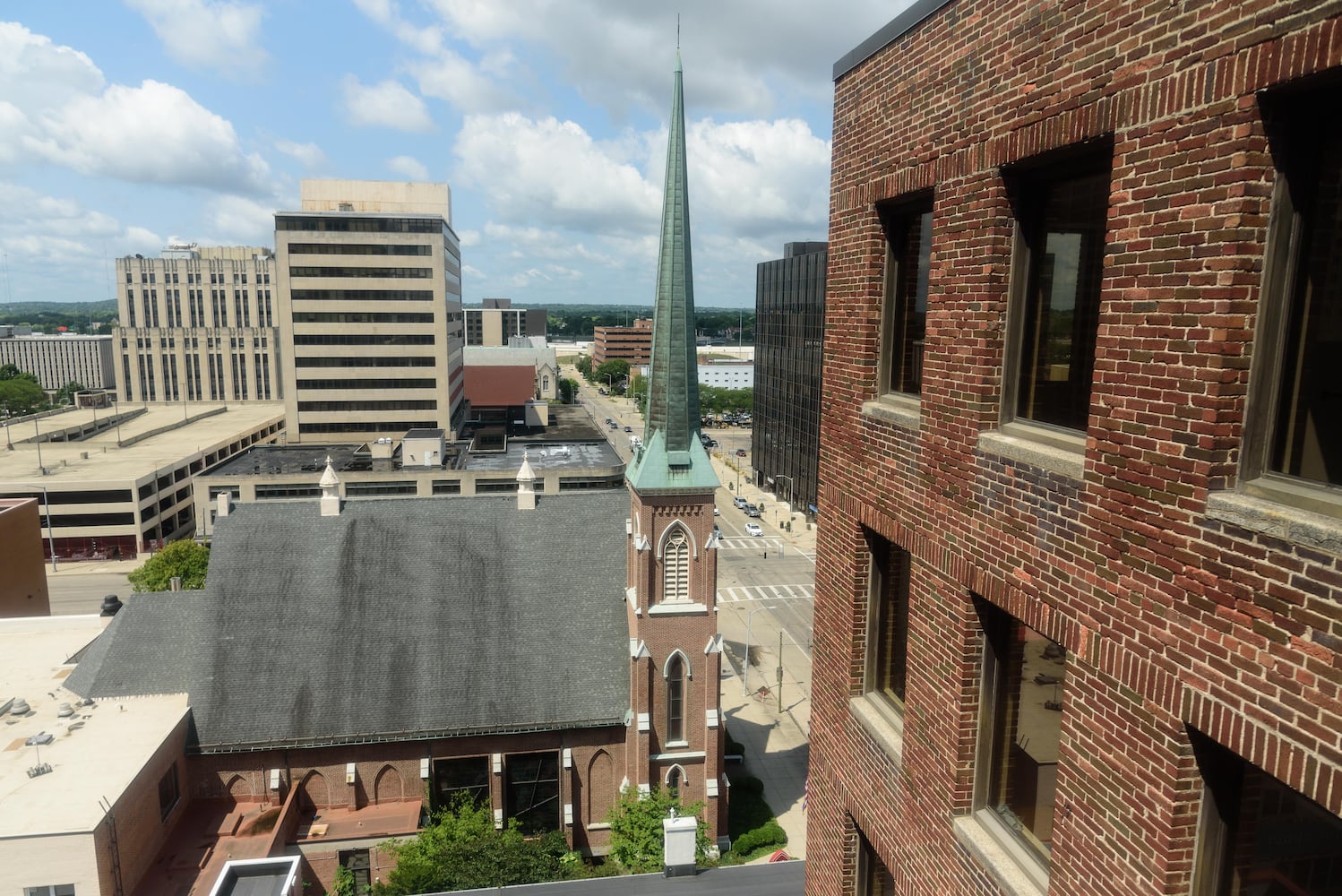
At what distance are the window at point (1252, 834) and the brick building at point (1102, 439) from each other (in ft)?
0.05

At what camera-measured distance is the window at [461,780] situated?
3102 cm

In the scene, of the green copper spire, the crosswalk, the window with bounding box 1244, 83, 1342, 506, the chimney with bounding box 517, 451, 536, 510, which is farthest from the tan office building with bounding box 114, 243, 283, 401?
the window with bounding box 1244, 83, 1342, 506

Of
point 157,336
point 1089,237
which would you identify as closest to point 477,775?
point 1089,237

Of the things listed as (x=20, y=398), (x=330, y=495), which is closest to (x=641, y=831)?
(x=330, y=495)

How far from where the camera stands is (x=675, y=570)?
31625 millimetres

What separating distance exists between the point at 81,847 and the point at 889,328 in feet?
87.4

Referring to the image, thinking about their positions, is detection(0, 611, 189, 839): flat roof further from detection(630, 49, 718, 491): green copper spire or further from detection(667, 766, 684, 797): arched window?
detection(630, 49, 718, 491): green copper spire

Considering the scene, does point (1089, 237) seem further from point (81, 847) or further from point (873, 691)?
point (81, 847)

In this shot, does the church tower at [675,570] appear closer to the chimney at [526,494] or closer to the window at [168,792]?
the chimney at [526,494]

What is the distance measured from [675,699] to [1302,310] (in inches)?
1197

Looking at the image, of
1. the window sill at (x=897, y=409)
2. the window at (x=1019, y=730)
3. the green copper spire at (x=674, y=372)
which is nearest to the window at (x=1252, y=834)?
the window at (x=1019, y=730)

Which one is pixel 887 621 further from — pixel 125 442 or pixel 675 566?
pixel 125 442

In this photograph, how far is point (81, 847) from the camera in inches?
874

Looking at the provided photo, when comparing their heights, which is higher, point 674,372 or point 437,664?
point 674,372
